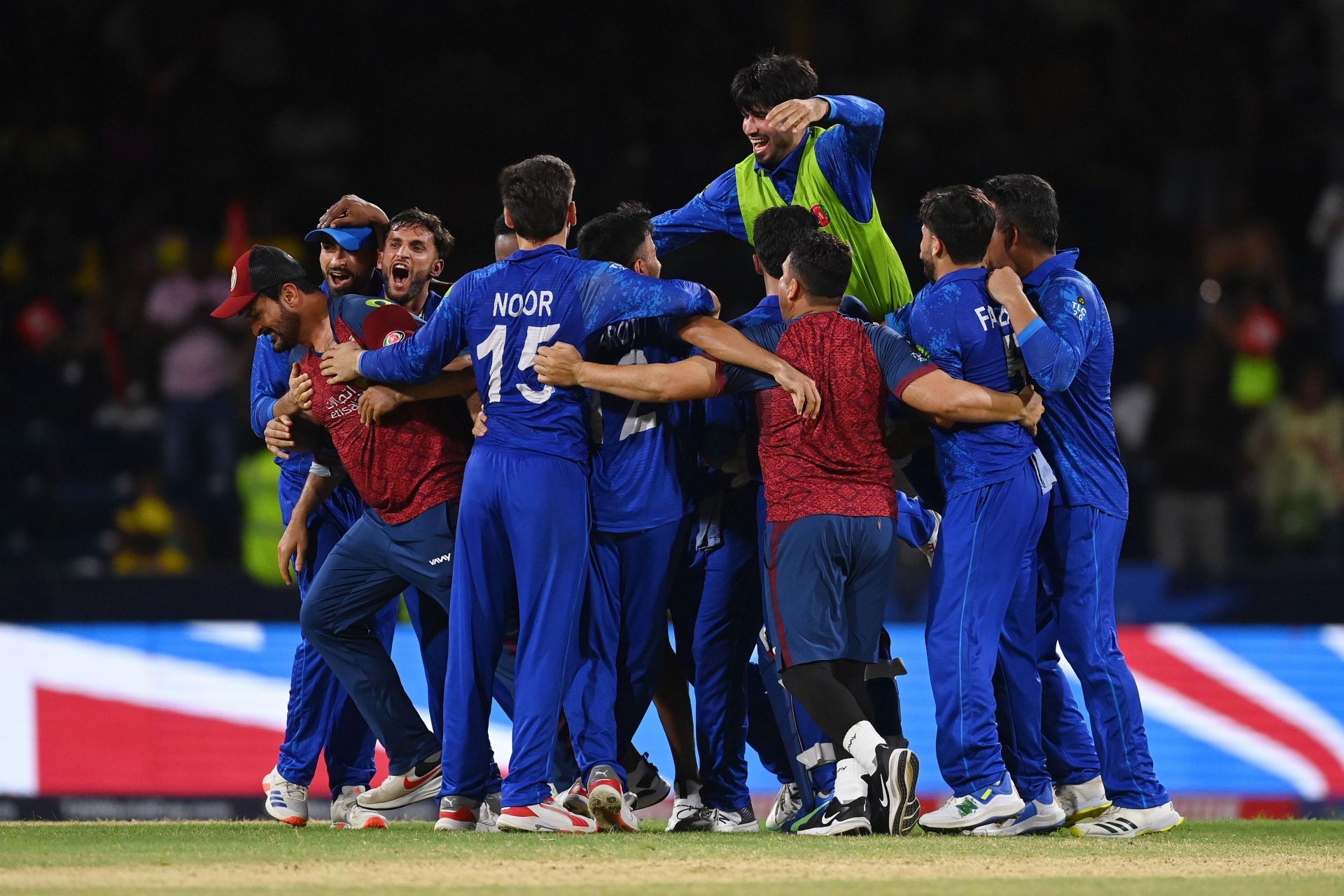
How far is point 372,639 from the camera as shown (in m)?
7.07

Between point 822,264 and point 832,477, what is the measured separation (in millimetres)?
843

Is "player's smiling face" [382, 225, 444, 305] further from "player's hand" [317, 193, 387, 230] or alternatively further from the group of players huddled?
"player's hand" [317, 193, 387, 230]

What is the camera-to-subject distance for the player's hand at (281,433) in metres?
7.05

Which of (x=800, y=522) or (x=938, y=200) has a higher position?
(x=938, y=200)

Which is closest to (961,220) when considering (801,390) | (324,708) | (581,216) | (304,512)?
(801,390)

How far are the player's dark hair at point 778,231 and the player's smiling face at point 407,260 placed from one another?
1603 mm

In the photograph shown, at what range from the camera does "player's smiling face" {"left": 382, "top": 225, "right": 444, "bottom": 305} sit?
7430mm

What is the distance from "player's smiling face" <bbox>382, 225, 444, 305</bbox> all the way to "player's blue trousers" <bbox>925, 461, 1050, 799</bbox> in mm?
2658

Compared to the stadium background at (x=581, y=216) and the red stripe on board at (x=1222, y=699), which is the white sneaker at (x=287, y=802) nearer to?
the stadium background at (x=581, y=216)

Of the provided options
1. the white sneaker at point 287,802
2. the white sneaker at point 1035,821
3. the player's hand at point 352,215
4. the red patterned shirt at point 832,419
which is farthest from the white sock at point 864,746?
the player's hand at point 352,215

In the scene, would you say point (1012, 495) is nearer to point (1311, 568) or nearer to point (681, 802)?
point (681, 802)

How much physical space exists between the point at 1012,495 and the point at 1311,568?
6011mm

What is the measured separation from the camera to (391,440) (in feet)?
22.5

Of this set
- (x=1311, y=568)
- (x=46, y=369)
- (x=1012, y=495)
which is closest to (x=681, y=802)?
(x=1012, y=495)
